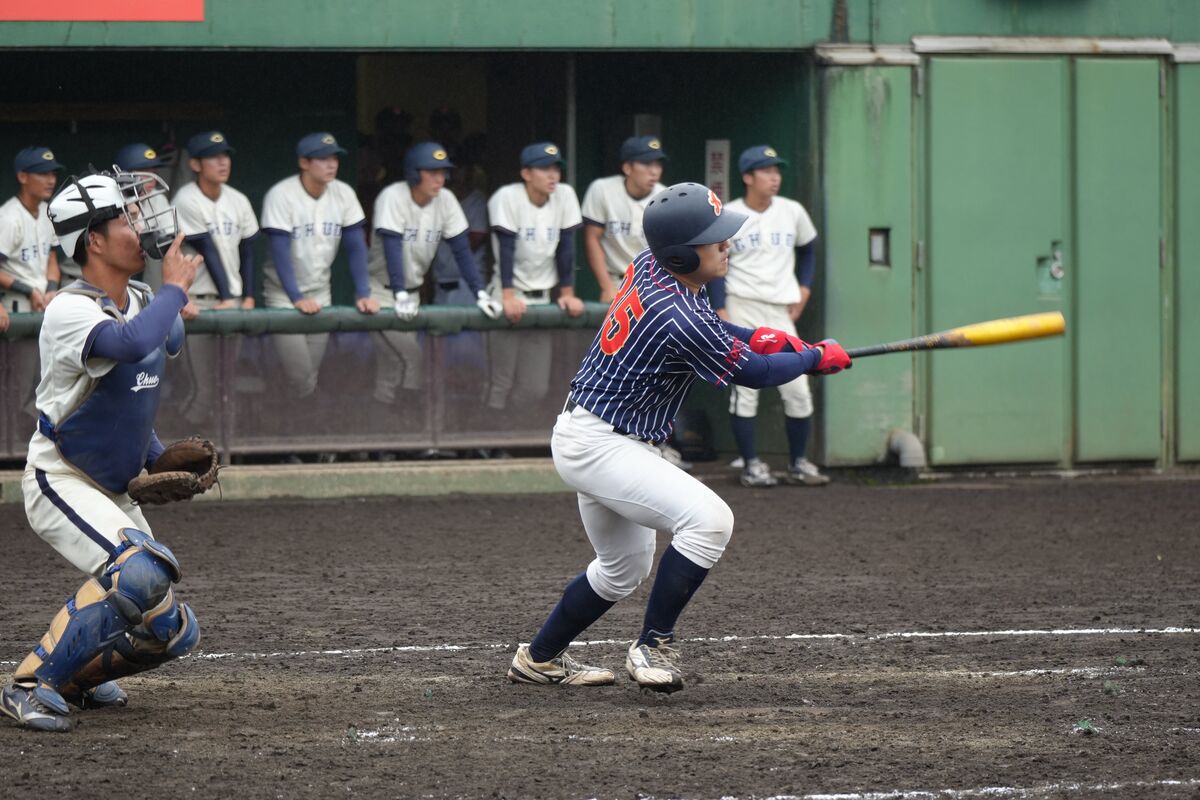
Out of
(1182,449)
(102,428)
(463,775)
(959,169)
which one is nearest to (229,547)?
(102,428)

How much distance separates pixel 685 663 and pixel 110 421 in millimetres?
2174

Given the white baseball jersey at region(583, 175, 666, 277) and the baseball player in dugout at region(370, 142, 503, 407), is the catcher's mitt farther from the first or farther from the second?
the white baseball jersey at region(583, 175, 666, 277)

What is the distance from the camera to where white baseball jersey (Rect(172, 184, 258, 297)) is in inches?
415

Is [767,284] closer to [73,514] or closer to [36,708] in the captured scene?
[73,514]

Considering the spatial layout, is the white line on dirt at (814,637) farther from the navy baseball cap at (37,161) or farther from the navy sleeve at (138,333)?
the navy baseball cap at (37,161)

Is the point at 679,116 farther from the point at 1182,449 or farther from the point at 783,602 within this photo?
the point at 783,602

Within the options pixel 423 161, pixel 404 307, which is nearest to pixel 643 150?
pixel 423 161

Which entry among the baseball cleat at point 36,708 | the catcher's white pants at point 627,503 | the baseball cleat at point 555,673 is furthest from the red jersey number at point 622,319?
the baseball cleat at point 36,708

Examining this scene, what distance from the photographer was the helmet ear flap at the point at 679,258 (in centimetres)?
564

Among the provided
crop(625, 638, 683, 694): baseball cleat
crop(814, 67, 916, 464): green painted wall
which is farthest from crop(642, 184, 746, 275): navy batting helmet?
crop(814, 67, 916, 464): green painted wall

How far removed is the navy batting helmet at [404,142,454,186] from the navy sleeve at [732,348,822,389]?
548 centimetres

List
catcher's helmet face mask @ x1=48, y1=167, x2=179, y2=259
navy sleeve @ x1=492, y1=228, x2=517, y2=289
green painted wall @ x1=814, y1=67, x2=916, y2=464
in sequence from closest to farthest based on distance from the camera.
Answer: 1. catcher's helmet face mask @ x1=48, y1=167, x2=179, y2=259
2. navy sleeve @ x1=492, y1=228, x2=517, y2=289
3. green painted wall @ x1=814, y1=67, x2=916, y2=464

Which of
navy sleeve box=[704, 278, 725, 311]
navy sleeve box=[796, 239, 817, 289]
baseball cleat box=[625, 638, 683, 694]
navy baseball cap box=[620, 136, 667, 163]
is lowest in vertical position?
baseball cleat box=[625, 638, 683, 694]

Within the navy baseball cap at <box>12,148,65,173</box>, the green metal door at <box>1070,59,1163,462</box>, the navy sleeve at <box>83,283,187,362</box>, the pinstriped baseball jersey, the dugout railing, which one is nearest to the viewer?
the navy sleeve at <box>83,283,187,362</box>
